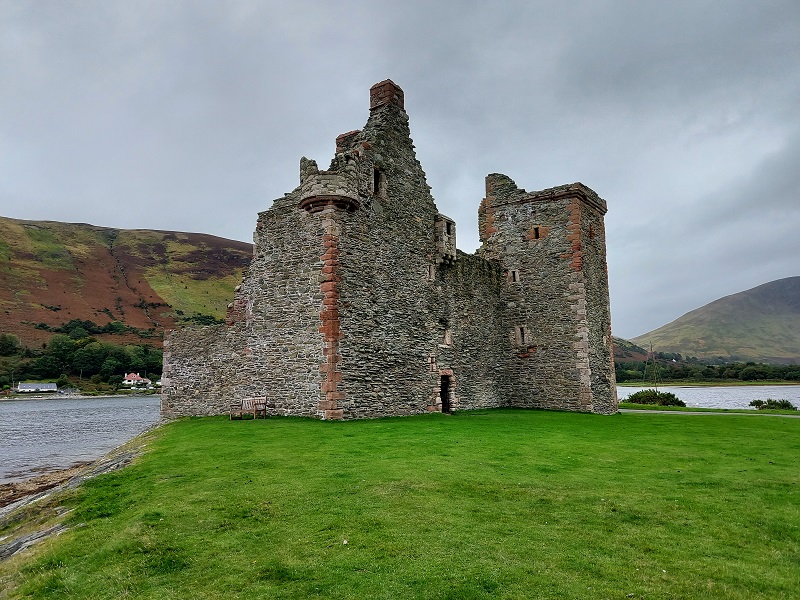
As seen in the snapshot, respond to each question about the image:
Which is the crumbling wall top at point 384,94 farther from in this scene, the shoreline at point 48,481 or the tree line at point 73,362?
the tree line at point 73,362

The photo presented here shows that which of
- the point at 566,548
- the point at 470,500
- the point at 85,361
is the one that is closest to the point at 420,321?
the point at 470,500

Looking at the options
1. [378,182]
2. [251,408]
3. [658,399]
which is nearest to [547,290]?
[378,182]

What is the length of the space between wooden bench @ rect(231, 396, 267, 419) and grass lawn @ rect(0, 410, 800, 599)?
6889 mm

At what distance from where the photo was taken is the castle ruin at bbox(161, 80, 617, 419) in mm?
19156

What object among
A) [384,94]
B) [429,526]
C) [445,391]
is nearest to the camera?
[429,526]

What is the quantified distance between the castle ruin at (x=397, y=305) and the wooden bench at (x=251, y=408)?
363mm

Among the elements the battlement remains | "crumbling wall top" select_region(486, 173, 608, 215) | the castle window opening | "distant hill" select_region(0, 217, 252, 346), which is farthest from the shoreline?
"distant hill" select_region(0, 217, 252, 346)

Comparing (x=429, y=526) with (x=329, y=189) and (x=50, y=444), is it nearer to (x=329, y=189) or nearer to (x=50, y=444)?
(x=329, y=189)

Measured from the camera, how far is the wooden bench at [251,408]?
19453 mm

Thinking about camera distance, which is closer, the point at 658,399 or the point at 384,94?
the point at 384,94

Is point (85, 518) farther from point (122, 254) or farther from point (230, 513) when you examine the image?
point (122, 254)

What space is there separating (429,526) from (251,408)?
45.1 feet

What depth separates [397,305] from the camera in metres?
21.2

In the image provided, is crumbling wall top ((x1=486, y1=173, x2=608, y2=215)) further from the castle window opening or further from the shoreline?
the shoreline
